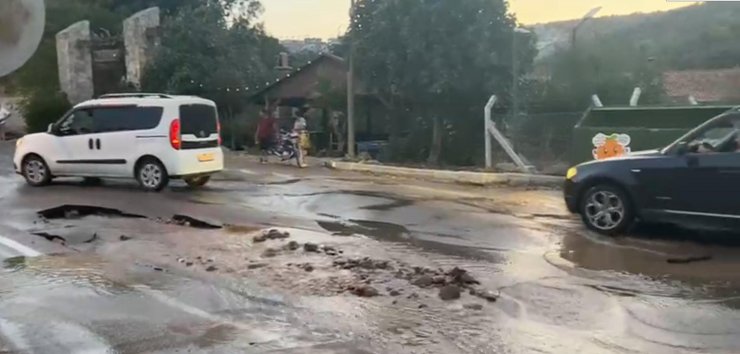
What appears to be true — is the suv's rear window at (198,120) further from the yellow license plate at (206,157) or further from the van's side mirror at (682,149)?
the van's side mirror at (682,149)

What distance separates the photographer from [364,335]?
20.3 feet

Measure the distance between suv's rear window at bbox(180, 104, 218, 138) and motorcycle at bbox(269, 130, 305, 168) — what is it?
6.22 meters

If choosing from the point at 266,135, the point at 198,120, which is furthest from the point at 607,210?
the point at 266,135

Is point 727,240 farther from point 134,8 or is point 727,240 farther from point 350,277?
point 134,8

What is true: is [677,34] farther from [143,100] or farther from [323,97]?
[143,100]

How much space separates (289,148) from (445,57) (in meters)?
5.02

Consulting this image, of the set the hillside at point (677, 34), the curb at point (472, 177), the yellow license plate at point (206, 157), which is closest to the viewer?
the yellow license plate at point (206, 157)

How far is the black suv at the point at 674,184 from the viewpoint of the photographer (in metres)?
9.90

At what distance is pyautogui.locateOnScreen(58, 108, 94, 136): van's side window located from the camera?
16125mm

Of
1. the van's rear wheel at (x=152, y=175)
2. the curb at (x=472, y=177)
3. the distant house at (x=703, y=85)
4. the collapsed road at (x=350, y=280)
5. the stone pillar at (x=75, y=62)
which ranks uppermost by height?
the stone pillar at (x=75, y=62)

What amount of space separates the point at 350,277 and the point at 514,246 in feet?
8.99

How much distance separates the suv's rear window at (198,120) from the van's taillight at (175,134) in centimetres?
10

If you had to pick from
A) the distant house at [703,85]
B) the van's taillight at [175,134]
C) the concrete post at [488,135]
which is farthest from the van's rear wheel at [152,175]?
the distant house at [703,85]

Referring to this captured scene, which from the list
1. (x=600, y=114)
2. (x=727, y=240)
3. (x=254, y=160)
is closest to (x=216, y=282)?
(x=727, y=240)
